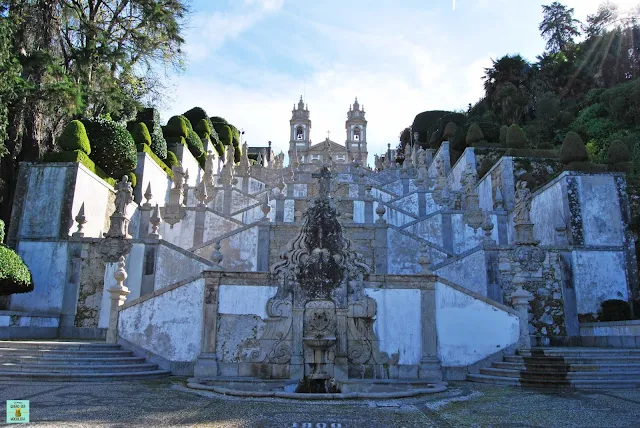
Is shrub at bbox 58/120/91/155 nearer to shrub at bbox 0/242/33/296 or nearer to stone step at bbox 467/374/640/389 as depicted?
shrub at bbox 0/242/33/296

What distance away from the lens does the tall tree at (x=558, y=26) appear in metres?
44.2

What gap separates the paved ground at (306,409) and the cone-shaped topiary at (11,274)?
20.2 feet

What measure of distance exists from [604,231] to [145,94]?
20852 mm

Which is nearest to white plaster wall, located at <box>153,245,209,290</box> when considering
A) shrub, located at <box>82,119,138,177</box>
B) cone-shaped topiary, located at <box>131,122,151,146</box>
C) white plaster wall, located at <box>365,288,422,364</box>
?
shrub, located at <box>82,119,138,177</box>

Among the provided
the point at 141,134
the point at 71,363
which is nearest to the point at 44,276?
the point at 71,363

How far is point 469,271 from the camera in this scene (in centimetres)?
1579

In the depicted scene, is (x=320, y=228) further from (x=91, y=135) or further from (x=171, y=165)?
(x=171, y=165)

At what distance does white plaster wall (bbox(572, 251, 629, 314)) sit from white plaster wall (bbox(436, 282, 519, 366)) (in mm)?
6589

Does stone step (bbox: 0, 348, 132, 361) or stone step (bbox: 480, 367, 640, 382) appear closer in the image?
stone step (bbox: 480, 367, 640, 382)

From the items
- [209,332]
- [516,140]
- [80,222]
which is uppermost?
[516,140]

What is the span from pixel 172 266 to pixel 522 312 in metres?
9.62

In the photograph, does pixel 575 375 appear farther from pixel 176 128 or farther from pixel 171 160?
pixel 176 128

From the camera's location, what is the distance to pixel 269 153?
68.3 metres

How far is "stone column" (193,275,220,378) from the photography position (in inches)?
389
